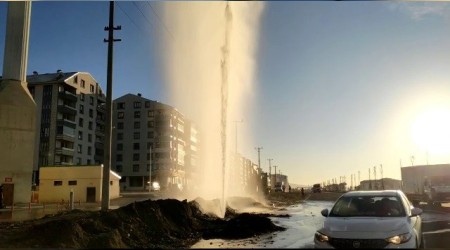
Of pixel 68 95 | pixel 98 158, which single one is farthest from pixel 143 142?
pixel 68 95

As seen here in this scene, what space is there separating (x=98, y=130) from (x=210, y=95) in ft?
269

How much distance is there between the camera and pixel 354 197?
10.6m

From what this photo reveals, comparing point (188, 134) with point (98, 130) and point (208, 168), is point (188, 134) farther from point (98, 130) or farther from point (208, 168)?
point (208, 168)

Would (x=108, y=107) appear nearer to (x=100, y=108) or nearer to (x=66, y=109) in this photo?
(x=66, y=109)

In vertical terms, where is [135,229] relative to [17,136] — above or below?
below

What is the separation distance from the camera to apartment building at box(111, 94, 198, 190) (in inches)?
4515

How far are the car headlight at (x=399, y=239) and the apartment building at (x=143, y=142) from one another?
10622 centimetres

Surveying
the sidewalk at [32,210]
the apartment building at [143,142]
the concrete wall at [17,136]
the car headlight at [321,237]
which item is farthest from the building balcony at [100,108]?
the car headlight at [321,237]

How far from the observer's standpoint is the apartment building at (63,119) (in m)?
89.4

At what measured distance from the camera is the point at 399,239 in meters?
8.29

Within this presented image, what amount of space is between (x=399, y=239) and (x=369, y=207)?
5.86ft

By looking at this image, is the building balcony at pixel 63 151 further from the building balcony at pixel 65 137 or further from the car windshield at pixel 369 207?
the car windshield at pixel 369 207

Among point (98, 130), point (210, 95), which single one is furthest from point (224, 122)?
point (98, 130)

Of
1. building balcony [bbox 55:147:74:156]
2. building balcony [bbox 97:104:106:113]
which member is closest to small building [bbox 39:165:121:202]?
building balcony [bbox 55:147:74:156]
